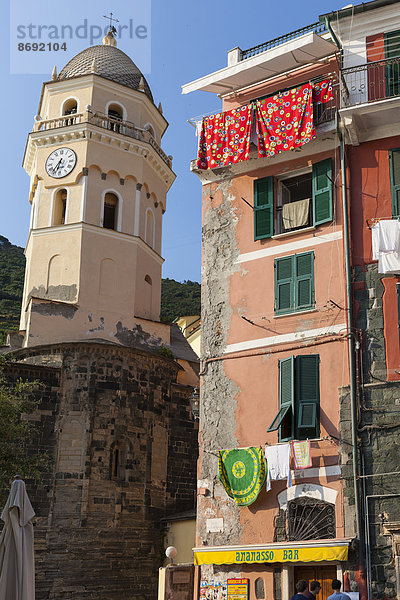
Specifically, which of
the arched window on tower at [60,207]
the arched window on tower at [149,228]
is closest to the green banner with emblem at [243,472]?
the arched window on tower at [60,207]

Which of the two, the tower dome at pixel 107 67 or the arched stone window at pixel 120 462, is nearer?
the arched stone window at pixel 120 462

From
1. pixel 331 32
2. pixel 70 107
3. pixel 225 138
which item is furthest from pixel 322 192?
pixel 70 107

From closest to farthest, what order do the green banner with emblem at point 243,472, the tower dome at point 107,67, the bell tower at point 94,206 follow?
the green banner with emblem at point 243,472
the bell tower at point 94,206
the tower dome at point 107,67

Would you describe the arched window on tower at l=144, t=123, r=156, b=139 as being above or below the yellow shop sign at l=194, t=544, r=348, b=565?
above

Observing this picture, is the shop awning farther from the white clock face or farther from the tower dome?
the tower dome

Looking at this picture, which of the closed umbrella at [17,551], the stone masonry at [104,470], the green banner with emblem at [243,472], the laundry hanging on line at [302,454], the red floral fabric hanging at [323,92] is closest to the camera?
the closed umbrella at [17,551]

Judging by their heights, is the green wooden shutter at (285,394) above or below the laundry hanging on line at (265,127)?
below

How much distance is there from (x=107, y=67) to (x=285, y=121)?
59.6ft

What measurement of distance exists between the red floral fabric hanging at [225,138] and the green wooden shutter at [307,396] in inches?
221

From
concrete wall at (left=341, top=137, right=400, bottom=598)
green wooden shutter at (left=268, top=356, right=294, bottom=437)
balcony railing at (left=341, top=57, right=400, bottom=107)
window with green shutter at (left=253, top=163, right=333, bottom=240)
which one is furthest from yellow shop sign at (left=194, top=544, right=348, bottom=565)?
balcony railing at (left=341, top=57, right=400, bottom=107)

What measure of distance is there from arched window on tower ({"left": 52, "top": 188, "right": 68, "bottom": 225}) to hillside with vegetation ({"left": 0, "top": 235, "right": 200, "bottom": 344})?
2411 centimetres

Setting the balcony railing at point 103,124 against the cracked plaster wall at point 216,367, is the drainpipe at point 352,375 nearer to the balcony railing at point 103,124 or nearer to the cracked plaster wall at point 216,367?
the cracked plaster wall at point 216,367

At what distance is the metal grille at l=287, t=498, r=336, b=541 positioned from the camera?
1633 cm

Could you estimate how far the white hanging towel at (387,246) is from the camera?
16906 millimetres
